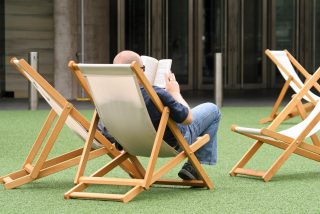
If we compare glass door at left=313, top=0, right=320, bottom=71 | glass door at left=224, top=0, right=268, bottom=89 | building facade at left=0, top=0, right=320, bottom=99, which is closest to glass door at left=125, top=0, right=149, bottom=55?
building facade at left=0, top=0, right=320, bottom=99

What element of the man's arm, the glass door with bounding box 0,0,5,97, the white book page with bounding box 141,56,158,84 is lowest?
the glass door with bounding box 0,0,5,97

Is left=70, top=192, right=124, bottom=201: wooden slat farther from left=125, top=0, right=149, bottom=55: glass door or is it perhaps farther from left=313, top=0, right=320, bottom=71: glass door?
left=313, top=0, right=320, bottom=71: glass door

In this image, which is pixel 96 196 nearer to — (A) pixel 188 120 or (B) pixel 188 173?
(A) pixel 188 120

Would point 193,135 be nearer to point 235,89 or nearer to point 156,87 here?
point 156,87

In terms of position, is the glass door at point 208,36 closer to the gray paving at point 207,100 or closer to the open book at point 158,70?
the gray paving at point 207,100

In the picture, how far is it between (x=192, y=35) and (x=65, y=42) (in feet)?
19.4

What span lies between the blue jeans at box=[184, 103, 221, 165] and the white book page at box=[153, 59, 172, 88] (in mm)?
306

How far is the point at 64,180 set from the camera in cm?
711

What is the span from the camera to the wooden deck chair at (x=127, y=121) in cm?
592

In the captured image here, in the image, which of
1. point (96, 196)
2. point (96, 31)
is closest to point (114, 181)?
point (96, 196)

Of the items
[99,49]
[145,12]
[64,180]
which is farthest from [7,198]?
[145,12]

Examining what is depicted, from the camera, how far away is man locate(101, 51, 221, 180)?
605 cm

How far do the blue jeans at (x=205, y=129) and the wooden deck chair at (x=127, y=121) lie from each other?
226mm

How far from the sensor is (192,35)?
82.4ft
